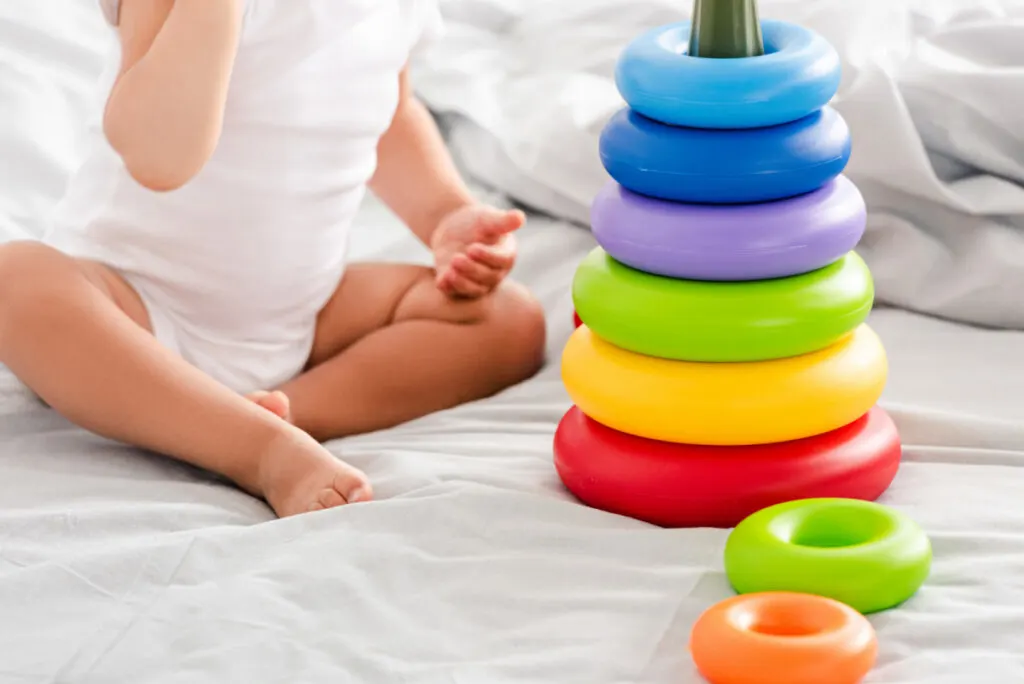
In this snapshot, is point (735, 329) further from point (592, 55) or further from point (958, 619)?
point (592, 55)

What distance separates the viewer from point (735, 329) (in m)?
1.00

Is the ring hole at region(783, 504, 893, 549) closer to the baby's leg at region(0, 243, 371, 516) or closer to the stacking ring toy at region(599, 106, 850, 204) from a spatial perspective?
the stacking ring toy at region(599, 106, 850, 204)

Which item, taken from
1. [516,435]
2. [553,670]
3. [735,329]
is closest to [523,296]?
[516,435]

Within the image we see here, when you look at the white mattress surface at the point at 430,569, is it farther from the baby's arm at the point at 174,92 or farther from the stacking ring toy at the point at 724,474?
the baby's arm at the point at 174,92

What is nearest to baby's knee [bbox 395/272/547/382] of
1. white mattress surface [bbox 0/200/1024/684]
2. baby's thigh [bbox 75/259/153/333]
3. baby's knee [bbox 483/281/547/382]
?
baby's knee [bbox 483/281/547/382]

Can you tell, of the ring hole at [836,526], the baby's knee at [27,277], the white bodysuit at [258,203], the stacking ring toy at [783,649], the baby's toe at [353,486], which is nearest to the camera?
the stacking ring toy at [783,649]

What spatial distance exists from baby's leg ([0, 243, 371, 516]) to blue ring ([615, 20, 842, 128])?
38cm

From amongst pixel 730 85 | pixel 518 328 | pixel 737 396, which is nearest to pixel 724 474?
pixel 737 396

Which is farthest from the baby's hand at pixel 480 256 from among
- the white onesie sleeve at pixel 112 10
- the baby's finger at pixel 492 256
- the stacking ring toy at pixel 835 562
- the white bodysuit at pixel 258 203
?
the stacking ring toy at pixel 835 562

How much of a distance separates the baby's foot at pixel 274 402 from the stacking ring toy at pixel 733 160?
0.37 metres

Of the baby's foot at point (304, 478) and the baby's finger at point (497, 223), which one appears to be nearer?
the baby's foot at point (304, 478)

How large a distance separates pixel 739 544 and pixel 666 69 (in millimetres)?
334

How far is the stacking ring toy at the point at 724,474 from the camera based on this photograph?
1.02 metres

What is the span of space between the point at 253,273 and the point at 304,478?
0.30 meters
